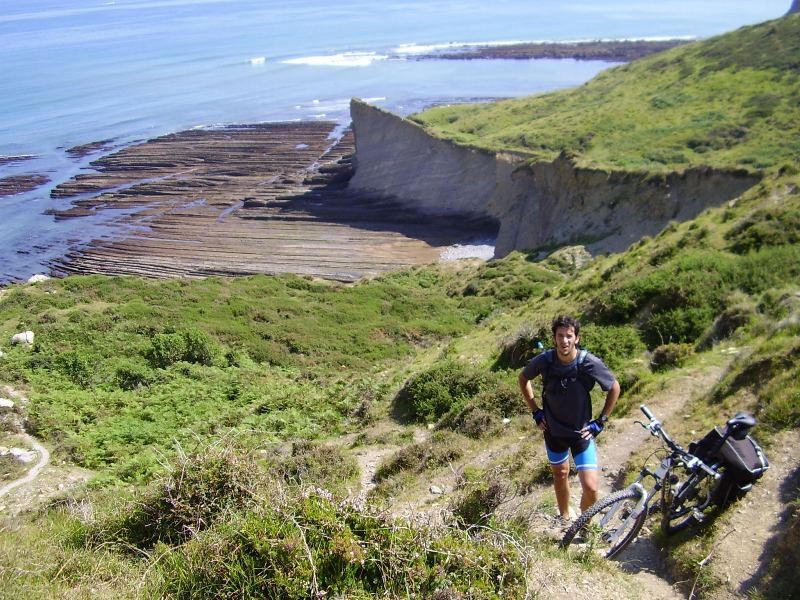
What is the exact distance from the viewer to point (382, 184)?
1848 inches

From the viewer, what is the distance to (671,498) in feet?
17.1

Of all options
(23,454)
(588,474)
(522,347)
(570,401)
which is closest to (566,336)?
(570,401)

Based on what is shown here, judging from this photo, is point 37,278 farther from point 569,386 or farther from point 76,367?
point 569,386

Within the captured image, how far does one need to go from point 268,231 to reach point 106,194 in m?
17.8

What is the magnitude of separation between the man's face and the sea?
132 ft

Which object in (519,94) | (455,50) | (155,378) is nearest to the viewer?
(155,378)

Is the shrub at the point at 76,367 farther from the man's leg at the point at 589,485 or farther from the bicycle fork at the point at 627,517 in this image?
the bicycle fork at the point at 627,517

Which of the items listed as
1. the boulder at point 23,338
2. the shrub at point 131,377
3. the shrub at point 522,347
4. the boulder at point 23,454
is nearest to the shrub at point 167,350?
the shrub at point 131,377

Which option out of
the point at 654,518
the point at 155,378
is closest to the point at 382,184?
the point at 155,378

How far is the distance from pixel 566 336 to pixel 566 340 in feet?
0.12

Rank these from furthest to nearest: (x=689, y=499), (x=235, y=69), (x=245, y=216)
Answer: (x=235, y=69) → (x=245, y=216) → (x=689, y=499)

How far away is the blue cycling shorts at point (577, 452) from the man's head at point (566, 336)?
0.78m

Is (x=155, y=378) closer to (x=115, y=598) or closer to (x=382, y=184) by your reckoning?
(x=115, y=598)

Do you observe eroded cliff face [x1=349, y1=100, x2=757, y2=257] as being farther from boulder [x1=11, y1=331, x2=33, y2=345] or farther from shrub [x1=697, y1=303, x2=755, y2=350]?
boulder [x1=11, y1=331, x2=33, y2=345]
